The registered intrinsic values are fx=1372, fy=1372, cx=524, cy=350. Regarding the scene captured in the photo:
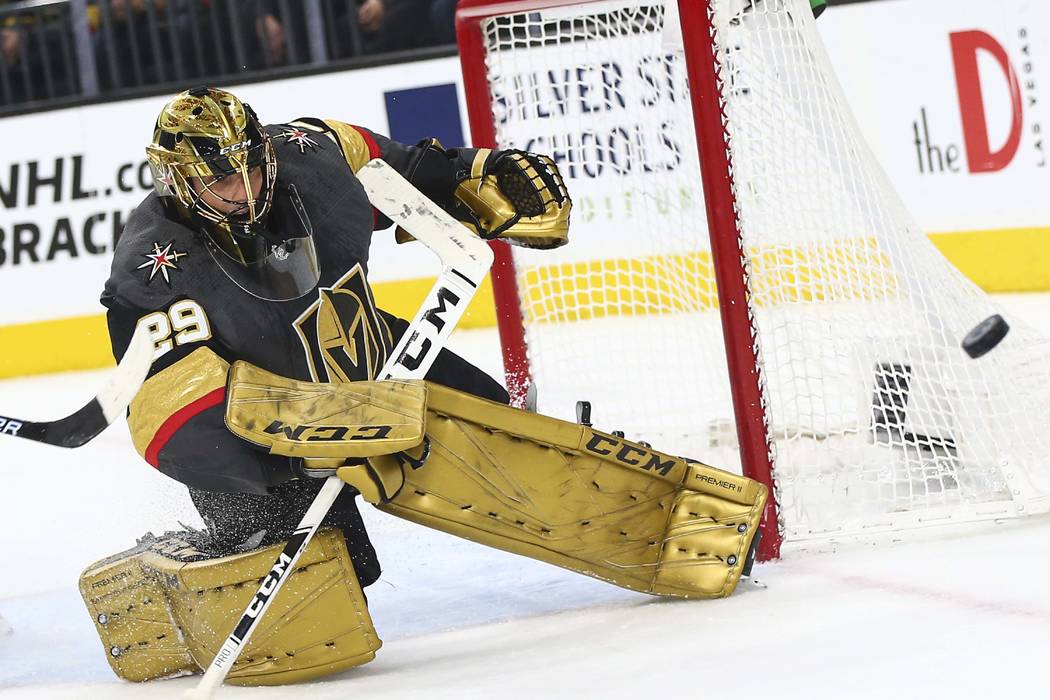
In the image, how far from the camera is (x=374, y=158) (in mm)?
2557

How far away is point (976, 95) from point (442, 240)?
10.00 feet

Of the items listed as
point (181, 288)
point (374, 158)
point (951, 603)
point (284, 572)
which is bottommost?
point (951, 603)

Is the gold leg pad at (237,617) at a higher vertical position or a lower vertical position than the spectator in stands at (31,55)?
lower

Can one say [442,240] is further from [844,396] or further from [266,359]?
[844,396]

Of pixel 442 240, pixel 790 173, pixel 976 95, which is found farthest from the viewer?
pixel 976 95

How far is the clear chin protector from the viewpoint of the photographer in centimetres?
217

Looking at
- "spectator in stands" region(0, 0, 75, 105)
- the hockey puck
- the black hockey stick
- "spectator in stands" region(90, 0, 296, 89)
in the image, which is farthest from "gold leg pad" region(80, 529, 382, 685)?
"spectator in stands" region(0, 0, 75, 105)

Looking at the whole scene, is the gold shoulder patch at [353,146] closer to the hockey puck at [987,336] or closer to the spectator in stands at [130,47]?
the hockey puck at [987,336]

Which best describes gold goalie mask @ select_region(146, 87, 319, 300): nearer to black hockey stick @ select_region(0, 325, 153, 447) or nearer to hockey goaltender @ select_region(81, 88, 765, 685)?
hockey goaltender @ select_region(81, 88, 765, 685)

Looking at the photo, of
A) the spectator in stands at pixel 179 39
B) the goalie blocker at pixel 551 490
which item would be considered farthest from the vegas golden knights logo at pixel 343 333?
the spectator in stands at pixel 179 39

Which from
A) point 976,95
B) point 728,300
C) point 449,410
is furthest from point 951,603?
point 976,95

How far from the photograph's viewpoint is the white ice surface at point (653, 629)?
1761mm

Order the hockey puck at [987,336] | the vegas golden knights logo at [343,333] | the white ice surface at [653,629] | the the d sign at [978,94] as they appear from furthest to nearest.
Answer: the the d sign at [978,94] → the hockey puck at [987,336] → the vegas golden knights logo at [343,333] → the white ice surface at [653,629]

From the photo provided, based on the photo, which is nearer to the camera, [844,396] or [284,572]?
[284,572]
